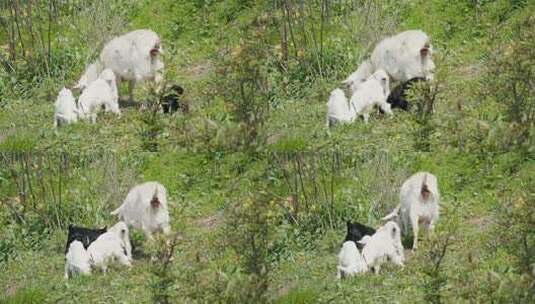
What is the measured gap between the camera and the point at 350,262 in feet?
84.2

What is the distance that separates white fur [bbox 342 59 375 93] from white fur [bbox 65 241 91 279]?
565cm

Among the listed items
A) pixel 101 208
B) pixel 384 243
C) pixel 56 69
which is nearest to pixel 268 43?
pixel 56 69

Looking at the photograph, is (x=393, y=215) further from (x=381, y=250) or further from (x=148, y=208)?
(x=148, y=208)

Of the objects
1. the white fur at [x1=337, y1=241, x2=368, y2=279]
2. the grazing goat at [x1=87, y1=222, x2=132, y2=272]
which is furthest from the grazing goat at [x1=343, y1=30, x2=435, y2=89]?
the white fur at [x1=337, y1=241, x2=368, y2=279]

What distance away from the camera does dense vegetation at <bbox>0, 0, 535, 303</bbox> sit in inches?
956

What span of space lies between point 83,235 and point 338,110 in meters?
3.71

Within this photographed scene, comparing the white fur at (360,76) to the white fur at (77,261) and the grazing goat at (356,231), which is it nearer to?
the grazing goat at (356,231)

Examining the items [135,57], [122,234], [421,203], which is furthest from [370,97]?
[122,234]

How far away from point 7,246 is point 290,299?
178 inches

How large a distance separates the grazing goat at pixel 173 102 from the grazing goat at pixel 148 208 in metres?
2.77

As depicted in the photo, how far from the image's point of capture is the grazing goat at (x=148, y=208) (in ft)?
89.9

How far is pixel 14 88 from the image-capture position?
3291 centimetres

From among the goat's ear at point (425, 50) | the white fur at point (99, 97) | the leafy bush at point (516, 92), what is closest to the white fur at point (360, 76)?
the goat's ear at point (425, 50)

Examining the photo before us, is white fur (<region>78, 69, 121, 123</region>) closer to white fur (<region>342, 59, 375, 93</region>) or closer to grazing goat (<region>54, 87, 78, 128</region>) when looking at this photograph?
grazing goat (<region>54, 87, 78, 128</region>)
